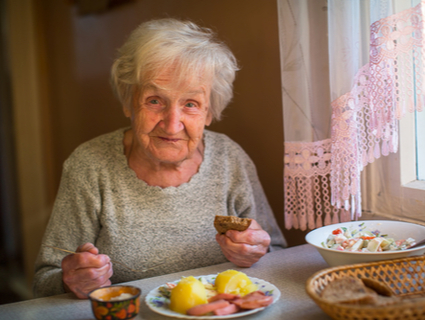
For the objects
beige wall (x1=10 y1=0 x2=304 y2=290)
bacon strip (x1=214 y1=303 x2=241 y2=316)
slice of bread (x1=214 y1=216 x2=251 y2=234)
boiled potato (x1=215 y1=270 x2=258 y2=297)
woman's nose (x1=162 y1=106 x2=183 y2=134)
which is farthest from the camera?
beige wall (x1=10 y1=0 x2=304 y2=290)

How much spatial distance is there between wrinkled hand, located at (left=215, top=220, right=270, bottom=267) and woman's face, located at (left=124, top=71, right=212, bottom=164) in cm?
36

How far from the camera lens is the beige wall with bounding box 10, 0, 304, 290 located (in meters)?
1.87

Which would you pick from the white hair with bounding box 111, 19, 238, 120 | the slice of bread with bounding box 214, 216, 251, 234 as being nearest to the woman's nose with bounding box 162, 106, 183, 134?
the white hair with bounding box 111, 19, 238, 120

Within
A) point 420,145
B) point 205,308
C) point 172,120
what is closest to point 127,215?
point 172,120

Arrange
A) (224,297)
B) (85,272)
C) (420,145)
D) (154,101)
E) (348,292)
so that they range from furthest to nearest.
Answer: (154,101), (420,145), (85,272), (224,297), (348,292)

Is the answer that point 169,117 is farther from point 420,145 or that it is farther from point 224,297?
point 420,145

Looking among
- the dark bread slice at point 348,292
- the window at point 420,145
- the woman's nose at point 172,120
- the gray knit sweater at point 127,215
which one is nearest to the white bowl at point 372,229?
the dark bread slice at point 348,292

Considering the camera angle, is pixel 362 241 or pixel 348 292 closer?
pixel 348 292

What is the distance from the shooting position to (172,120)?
52.9 inches

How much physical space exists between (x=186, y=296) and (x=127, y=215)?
0.60m

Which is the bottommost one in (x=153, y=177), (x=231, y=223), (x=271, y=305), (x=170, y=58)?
(x=271, y=305)

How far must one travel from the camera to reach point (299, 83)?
132cm

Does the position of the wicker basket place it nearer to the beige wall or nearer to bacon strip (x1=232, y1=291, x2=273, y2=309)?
bacon strip (x1=232, y1=291, x2=273, y2=309)

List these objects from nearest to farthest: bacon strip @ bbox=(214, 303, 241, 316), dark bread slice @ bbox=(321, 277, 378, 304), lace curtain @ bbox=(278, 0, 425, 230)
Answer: dark bread slice @ bbox=(321, 277, 378, 304) → bacon strip @ bbox=(214, 303, 241, 316) → lace curtain @ bbox=(278, 0, 425, 230)
